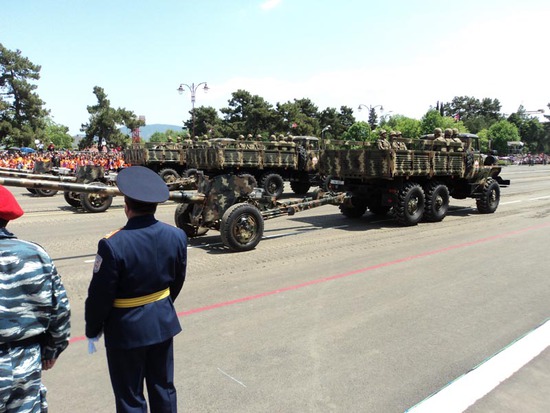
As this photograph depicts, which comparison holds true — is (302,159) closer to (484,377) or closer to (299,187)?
(299,187)

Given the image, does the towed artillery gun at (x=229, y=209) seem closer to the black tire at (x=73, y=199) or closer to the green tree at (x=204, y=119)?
the black tire at (x=73, y=199)

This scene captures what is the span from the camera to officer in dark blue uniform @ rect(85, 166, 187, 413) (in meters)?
2.36

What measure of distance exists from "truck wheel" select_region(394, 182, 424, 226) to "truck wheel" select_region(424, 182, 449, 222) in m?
0.31

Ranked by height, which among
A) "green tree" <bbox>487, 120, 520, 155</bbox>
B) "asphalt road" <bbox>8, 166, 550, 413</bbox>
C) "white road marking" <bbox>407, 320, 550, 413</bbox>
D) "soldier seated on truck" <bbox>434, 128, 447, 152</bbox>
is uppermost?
"green tree" <bbox>487, 120, 520, 155</bbox>

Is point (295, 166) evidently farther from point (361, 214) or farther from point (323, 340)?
point (323, 340)

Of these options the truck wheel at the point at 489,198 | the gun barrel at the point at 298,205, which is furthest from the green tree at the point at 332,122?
the gun barrel at the point at 298,205

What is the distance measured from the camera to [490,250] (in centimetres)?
825

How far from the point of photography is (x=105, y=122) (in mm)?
59594

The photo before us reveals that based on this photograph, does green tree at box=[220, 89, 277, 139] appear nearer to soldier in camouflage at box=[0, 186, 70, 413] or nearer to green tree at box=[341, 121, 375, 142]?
green tree at box=[341, 121, 375, 142]

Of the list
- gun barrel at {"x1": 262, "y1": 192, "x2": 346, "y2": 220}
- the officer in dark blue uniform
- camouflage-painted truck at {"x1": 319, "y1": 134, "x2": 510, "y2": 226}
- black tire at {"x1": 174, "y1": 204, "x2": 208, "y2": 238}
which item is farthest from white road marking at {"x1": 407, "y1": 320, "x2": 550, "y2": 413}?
camouflage-painted truck at {"x1": 319, "y1": 134, "x2": 510, "y2": 226}

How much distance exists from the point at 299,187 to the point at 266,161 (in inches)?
101

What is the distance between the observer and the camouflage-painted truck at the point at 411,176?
10711 mm

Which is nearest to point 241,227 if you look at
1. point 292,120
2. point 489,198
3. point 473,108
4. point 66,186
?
point 66,186

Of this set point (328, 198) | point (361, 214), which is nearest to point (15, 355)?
point (328, 198)
